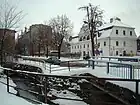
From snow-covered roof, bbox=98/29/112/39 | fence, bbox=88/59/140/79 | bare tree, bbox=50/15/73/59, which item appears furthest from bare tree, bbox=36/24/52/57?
fence, bbox=88/59/140/79

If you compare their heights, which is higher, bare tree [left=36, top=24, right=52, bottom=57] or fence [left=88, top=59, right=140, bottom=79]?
bare tree [left=36, top=24, right=52, bottom=57]

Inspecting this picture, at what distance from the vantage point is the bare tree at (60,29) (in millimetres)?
48062

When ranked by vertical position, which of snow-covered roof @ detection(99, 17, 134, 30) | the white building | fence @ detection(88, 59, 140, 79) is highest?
snow-covered roof @ detection(99, 17, 134, 30)

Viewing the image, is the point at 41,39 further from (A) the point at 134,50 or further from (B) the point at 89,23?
(A) the point at 134,50

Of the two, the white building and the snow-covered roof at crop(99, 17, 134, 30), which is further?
the snow-covered roof at crop(99, 17, 134, 30)

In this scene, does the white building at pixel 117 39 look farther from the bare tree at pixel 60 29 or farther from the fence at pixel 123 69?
the fence at pixel 123 69

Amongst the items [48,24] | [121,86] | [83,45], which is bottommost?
[121,86]

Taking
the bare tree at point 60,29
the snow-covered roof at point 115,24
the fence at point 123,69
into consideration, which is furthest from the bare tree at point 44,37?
the fence at point 123,69

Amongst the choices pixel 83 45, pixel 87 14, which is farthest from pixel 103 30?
pixel 87 14

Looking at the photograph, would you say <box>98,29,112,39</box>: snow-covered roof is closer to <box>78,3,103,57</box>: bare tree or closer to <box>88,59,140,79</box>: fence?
<box>78,3,103,57</box>: bare tree

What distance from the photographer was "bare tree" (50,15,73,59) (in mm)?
48062

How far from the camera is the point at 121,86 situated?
976 centimetres

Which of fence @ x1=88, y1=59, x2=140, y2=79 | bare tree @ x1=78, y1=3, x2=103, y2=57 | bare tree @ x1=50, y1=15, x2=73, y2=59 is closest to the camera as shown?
fence @ x1=88, y1=59, x2=140, y2=79

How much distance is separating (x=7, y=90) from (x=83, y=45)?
58433mm
